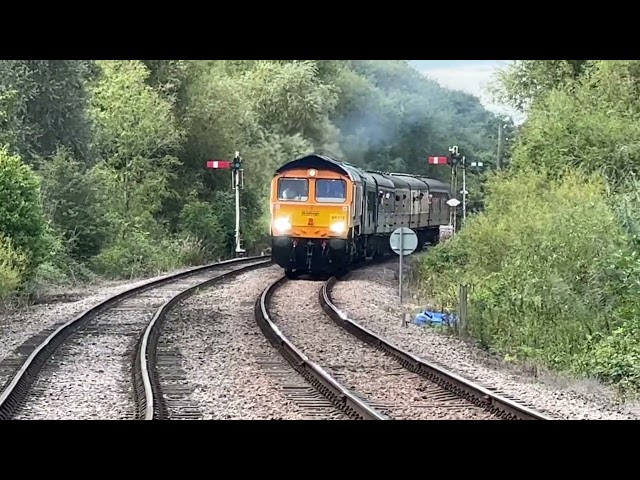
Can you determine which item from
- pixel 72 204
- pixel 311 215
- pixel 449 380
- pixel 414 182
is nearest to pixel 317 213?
pixel 311 215

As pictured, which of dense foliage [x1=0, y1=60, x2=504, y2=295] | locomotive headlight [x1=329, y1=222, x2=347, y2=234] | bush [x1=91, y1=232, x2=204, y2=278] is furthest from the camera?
bush [x1=91, y1=232, x2=204, y2=278]

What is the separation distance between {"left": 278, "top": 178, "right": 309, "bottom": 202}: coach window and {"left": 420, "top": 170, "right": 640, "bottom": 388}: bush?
150 inches

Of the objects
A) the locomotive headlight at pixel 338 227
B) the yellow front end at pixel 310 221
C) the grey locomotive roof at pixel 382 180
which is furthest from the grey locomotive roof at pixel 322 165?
the grey locomotive roof at pixel 382 180

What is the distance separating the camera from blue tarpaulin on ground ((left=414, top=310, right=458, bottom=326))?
14244mm

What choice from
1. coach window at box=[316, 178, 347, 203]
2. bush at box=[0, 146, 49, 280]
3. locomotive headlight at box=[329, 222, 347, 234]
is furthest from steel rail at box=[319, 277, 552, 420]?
coach window at box=[316, 178, 347, 203]

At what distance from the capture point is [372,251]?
25172 millimetres

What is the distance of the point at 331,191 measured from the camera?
20828 mm

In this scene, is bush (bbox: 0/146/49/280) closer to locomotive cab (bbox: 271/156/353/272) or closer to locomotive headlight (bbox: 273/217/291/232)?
locomotive headlight (bbox: 273/217/291/232)

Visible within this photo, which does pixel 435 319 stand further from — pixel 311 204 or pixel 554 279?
pixel 311 204

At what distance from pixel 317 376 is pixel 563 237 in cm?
572
